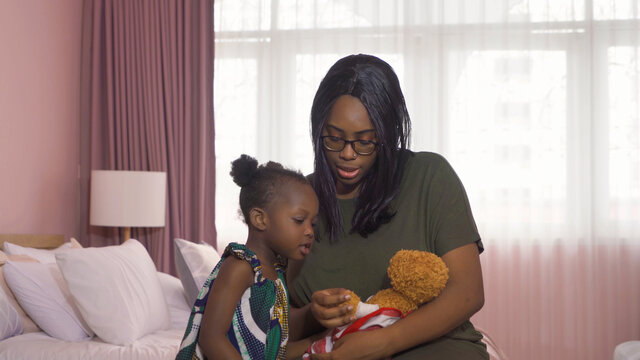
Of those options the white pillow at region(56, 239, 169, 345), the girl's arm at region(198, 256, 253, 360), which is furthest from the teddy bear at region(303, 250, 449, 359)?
the white pillow at region(56, 239, 169, 345)

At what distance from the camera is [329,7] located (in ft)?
17.0

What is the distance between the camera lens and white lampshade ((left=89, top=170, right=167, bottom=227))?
14.4 ft

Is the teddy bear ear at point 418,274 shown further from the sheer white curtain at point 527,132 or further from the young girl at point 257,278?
the sheer white curtain at point 527,132

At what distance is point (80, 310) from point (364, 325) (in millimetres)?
1810

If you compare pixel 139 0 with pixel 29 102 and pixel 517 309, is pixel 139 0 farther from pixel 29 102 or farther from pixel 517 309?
pixel 517 309

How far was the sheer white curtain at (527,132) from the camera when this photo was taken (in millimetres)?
4914

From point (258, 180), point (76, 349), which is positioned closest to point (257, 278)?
point (258, 180)

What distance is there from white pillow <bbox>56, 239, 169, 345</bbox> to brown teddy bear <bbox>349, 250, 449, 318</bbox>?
1.71 metres

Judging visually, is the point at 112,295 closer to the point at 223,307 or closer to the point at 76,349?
the point at 76,349

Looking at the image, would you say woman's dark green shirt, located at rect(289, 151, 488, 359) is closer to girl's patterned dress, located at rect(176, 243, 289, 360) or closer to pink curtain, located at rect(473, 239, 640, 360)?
girl's patterned dress, located at rect(176, 243, 289, 360)

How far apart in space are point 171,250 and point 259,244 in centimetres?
355

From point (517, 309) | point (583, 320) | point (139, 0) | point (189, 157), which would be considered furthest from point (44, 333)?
point (583, 320)

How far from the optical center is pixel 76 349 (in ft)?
8.78

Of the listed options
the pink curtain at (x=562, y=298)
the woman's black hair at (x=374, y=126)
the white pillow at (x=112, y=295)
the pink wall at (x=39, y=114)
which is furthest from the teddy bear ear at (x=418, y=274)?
the pink curtain at (x=562, y=298)
